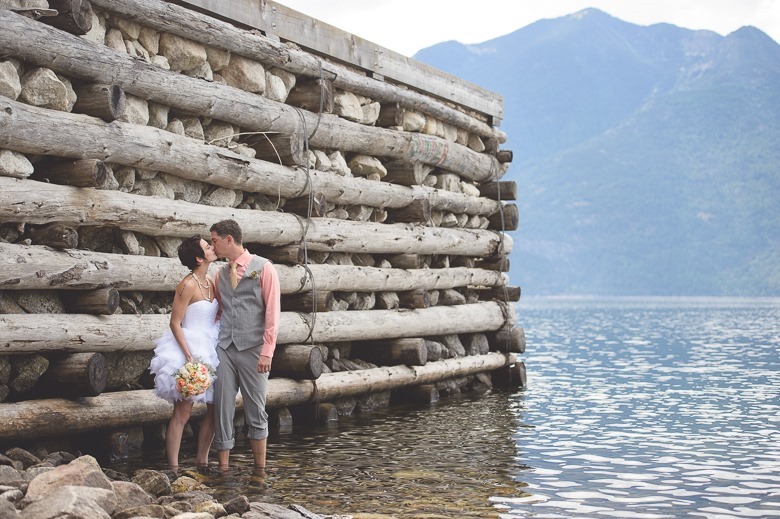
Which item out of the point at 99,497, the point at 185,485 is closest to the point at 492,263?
the point at 185,485

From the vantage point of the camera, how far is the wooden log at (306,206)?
12.5m

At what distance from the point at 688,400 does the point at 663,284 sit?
431 ft

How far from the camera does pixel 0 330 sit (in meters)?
8.47

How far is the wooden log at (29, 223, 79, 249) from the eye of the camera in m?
9.01

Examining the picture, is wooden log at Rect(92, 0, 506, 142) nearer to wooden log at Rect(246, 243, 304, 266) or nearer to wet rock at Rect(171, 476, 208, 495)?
wooden log at Rect(246, 243, 304, 266)

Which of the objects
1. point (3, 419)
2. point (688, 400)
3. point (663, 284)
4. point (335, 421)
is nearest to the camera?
point (3, 419)

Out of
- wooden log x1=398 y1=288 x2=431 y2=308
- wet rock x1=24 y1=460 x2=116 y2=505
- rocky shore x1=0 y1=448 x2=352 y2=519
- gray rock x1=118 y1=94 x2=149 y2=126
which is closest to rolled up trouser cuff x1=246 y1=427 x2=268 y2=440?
rocky shore x1=0 y1=448 x2=352 y2=519

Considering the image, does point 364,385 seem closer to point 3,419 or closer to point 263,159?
point 263,159

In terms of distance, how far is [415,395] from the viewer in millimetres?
15320

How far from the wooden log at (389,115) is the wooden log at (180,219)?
1.29m

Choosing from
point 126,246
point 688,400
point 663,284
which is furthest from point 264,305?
point 663,284

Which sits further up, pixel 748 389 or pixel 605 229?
pixel 605 229

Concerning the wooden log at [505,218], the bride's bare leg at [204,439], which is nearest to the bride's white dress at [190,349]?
the bride's bare leg at [204,439]

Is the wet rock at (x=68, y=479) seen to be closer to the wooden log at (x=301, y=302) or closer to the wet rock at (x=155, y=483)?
the wet rock at (x=155, y=483)
